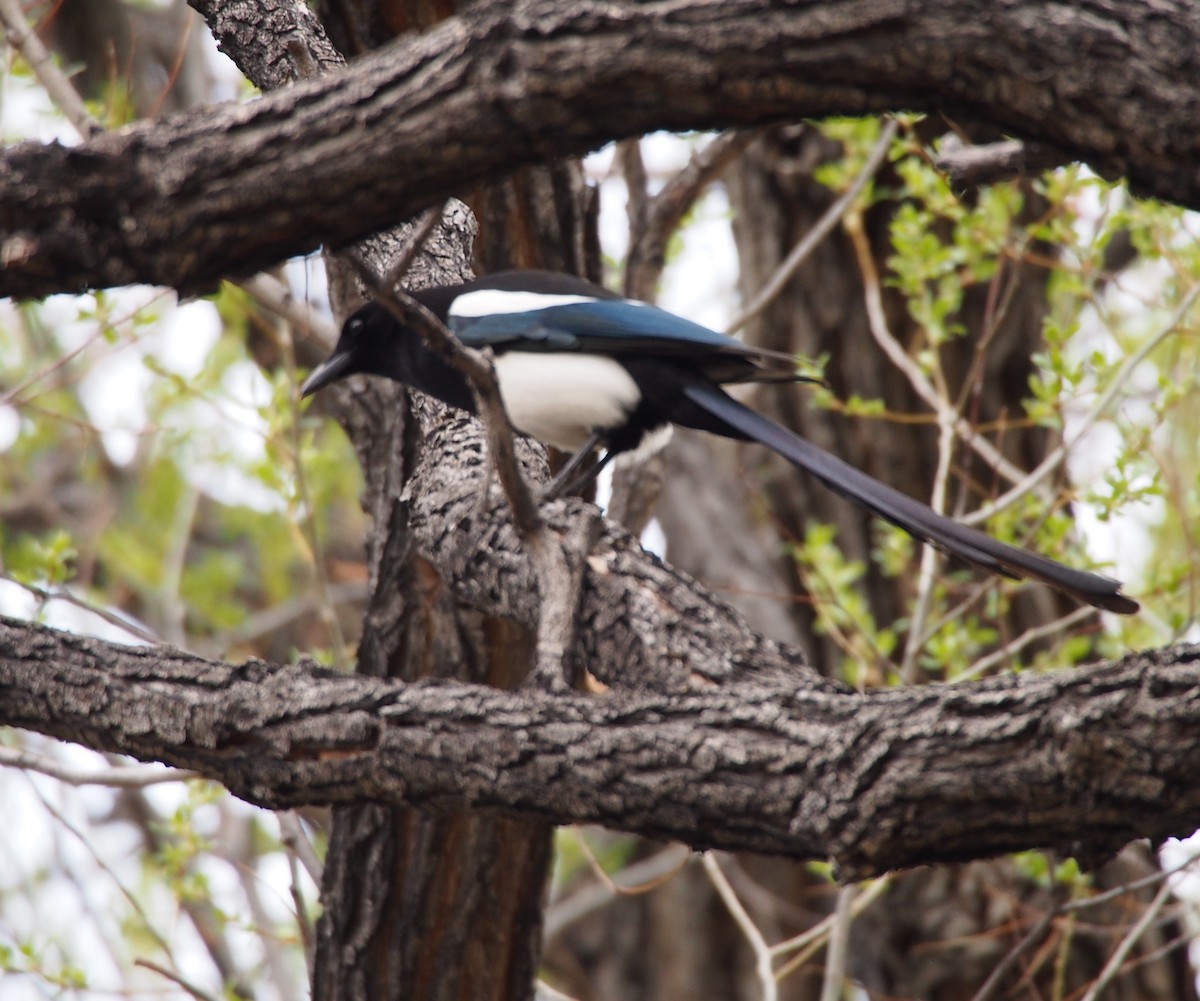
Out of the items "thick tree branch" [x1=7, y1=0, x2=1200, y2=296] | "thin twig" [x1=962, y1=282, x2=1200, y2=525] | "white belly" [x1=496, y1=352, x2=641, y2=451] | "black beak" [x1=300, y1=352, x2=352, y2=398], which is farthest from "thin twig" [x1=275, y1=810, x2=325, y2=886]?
"thick tree branch" [x1=7, y1=0, x2=1200, y2=296]

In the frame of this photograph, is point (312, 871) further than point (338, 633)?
No

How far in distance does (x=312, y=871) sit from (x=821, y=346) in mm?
2876

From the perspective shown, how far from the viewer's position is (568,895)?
22.5 ft

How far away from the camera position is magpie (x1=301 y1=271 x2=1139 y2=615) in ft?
9.41

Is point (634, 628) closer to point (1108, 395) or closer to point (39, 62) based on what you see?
point (1108, 395)

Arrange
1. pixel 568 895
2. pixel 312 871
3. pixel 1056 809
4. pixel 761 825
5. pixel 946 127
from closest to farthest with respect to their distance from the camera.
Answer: pixel 1056 809 → pixel 761 825 → pixel 312 871 → pixel 946 127 → pixel 568 895

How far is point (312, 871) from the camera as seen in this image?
11.3ft

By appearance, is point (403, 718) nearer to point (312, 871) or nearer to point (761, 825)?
point (761, 825)

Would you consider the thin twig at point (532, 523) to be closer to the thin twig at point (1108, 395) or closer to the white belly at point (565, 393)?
the white belly at point (565, 393)

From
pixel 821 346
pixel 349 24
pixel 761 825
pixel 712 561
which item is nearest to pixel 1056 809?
pixel 761 825

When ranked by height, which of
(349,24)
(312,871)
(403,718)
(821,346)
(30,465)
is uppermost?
(30,465)

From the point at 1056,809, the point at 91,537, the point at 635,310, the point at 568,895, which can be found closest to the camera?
the point at 1056,809

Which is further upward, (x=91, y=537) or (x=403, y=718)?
(x=91, y=537)

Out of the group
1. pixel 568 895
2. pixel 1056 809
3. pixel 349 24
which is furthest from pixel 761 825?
pixel 568 895
